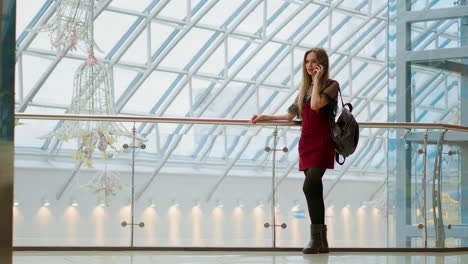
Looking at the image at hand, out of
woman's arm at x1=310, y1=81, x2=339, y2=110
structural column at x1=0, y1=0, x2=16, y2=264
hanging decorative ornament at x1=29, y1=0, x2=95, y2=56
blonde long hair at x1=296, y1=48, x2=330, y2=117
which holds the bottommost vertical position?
structural column at x1=0, y1=0, x2=16, y2=264

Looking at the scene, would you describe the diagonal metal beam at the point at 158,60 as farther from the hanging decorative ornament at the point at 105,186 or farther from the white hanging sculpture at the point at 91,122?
the hanging decorative ornament at the point at 105,186

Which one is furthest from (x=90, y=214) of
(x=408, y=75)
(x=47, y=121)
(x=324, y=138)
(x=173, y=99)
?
(x=173, y=99)

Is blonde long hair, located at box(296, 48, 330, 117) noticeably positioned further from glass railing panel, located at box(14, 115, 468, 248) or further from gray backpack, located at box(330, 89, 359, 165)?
glass railing panel, located at box(14, 115, 468, 248)

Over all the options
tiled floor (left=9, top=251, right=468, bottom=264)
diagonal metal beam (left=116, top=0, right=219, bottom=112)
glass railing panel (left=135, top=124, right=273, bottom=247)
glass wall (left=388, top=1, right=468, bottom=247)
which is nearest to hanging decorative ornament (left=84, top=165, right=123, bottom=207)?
glass railing panel (left=135, top=124, right=273, bottom=247)

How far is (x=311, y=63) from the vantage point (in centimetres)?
388

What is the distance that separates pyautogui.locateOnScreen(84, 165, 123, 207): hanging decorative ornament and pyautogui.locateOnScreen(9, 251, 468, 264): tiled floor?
0.43 m

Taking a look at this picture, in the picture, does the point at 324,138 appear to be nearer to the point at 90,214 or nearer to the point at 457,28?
the point at 90,214

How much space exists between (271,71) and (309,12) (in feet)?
6.09

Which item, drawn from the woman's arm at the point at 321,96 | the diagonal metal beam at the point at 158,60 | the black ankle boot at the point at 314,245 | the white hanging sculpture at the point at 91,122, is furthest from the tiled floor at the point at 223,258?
the diagonal metal beam at the point at 158,60

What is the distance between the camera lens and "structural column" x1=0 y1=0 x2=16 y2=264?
45.0 inches

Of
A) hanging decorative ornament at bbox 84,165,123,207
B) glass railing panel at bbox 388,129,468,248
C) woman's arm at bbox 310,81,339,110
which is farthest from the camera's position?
glass railing panel at bbox 388,129,468,248

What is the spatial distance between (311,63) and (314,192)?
740 millimetres

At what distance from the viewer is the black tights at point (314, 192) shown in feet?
12.7

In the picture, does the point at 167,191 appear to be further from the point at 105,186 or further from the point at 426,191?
the point at 426,191
